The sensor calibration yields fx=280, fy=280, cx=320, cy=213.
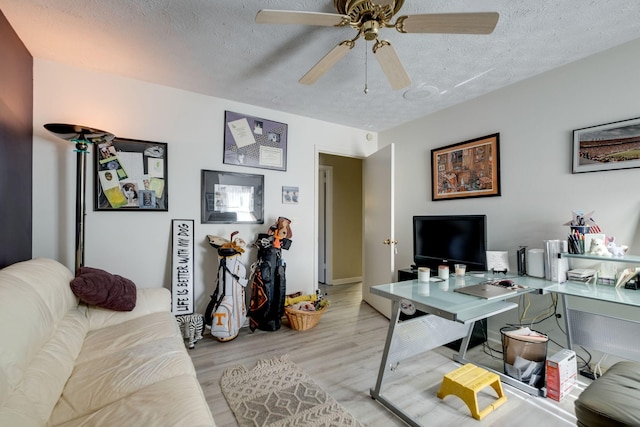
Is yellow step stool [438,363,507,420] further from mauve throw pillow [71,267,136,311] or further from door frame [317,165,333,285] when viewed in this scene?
door frame [317,165,333,285]

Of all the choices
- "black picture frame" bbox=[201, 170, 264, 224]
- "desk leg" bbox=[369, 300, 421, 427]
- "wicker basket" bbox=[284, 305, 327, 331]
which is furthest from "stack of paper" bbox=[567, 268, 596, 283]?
"black picture frame" bbox=[201, 170, 264, 224]

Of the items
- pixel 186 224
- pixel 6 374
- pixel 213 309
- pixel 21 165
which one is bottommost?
pixel 213 309

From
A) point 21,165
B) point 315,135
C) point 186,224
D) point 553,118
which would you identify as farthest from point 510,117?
point 21,165

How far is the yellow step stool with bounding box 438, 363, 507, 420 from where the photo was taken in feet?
5.35

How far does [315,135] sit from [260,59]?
1.41 meters

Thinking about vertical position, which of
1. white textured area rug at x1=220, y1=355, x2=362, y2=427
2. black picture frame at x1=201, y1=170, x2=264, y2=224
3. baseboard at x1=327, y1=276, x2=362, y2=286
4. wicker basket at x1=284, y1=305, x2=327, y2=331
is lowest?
baseboard at x1=327, y1=276, x2=362, y2=286

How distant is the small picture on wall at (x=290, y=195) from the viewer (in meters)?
3.25

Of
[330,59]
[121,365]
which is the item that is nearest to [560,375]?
[330,59]

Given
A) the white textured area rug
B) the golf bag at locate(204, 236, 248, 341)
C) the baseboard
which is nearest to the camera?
the white textured area rug

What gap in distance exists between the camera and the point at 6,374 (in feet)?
3.05

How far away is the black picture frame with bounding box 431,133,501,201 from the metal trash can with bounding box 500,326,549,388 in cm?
130

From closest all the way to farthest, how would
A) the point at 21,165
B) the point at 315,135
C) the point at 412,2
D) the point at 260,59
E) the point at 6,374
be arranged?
the point at 6,374, the point at 412,2, the point at 21,165, the point at 260,59, the point at 315,135

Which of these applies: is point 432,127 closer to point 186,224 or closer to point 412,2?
point 412,2

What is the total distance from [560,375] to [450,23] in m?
2.15
